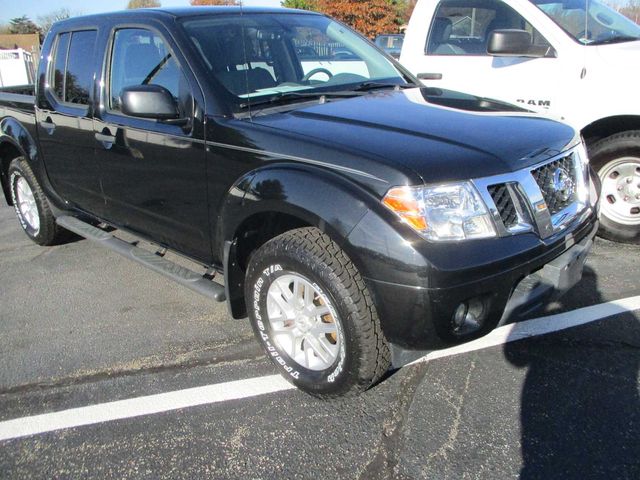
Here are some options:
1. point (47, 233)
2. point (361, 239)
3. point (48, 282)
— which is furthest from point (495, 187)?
point (47, 233)

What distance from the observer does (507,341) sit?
10.8 ft

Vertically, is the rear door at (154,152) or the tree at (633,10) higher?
the tree at (633,10)

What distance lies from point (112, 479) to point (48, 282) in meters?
2.60

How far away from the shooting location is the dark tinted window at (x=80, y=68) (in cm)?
394

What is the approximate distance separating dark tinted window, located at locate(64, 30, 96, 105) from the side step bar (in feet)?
3.13

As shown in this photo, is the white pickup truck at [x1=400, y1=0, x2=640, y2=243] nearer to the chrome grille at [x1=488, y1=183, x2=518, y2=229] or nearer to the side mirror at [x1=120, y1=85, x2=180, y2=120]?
the chrome grille at [x1=488, y1=183, x2=518, y2=229]

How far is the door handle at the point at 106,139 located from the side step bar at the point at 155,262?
713 mm

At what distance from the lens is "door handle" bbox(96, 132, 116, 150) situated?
3.65 metres

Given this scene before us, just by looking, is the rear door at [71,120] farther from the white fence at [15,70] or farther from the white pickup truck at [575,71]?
the white fence at [15,70]

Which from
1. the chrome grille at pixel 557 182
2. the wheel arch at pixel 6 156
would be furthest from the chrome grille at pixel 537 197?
the wheel arch at pixel 6 156

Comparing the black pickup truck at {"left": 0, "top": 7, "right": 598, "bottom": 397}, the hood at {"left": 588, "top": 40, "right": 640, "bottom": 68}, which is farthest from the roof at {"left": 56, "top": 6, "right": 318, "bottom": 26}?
the hood at {"left": 588, "top": 40, "right": 640, "bottom": 68}

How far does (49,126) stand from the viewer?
4.36 metres

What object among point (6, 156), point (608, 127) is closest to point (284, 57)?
point (608, 127)

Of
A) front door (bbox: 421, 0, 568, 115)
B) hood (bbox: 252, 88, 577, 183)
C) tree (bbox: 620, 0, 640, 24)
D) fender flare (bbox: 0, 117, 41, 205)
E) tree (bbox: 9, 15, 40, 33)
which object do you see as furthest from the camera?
tree (bbox: 9, 15, 40, 33)
